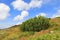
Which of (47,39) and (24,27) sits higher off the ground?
(24,27)

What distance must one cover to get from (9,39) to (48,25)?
336 inches

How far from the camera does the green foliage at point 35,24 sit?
106 feet

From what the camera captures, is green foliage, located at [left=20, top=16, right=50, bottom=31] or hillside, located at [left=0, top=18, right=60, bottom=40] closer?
hillside, located at [left=0, top=18, right=60, bottom=40]

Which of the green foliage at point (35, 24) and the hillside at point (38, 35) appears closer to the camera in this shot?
the hillside at point (38, 35)

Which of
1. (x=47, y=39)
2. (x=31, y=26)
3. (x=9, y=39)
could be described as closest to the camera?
(x=47, y=39)

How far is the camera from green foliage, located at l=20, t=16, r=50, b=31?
106 ft

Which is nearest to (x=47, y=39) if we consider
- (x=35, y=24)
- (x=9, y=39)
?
(x=9, y=39)

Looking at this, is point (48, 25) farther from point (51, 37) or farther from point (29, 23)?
point (51, 37)

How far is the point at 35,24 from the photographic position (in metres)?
32.4

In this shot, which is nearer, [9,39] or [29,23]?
[9,39]

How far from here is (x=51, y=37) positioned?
2086cm

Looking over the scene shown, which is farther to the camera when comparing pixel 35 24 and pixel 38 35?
pixel 35 24

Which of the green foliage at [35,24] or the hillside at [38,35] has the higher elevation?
the green foliage at [35,24]

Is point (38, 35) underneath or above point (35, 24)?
underneath
